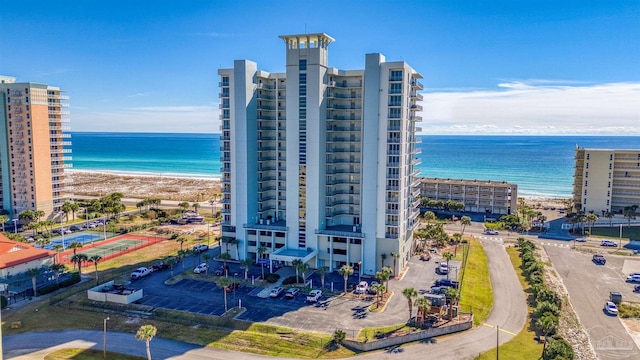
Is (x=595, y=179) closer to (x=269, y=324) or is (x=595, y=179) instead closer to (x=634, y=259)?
(x=634, y=259)

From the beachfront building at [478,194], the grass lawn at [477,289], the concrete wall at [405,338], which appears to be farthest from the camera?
the beachfront building at [478,194]

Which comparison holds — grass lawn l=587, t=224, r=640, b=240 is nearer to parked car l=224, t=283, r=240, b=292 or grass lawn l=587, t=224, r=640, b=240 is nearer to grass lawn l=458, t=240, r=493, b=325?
grass lawn l=458, t=240, r=493, b=325

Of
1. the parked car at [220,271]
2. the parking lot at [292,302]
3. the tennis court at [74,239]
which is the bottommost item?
the parking lot at [292,302]

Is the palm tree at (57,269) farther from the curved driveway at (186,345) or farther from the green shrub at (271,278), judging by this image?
the green shrub at (271,278)

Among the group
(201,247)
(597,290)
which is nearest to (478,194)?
(597,290)

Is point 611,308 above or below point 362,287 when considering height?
below

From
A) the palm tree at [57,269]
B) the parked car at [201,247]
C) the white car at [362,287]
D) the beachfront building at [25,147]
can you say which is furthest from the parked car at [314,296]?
the beachfront building at [25,147]

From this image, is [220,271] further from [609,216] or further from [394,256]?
[609,216]
